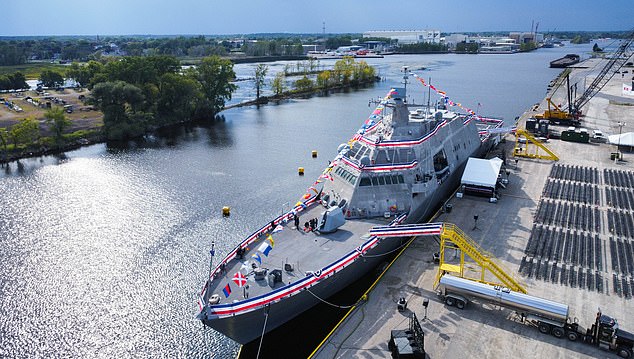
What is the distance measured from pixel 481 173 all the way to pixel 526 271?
15.9m

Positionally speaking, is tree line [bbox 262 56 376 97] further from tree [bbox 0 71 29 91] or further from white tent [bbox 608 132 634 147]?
white tent [bbox 608 132 634 147]

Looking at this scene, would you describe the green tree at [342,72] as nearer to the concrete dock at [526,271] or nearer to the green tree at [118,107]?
the green tree at [118,107]

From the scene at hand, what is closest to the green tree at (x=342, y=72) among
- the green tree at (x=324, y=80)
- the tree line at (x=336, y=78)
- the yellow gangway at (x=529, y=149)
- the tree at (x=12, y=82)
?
the tree line at (x=336, y=78)

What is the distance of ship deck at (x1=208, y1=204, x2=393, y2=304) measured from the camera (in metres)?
27.0

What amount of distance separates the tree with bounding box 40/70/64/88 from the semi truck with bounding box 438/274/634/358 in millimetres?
148677

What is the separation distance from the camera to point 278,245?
3167 cm

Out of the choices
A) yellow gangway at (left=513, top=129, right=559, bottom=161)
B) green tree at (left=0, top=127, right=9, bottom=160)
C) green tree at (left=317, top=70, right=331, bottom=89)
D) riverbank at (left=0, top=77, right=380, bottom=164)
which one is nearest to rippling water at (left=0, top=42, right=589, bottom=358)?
riverbank at (left=0, top=77, right=380, bottom=164)

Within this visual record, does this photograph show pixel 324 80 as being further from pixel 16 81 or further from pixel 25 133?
pixel 16 81

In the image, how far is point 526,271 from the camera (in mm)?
30906

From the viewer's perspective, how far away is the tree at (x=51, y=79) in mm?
138250

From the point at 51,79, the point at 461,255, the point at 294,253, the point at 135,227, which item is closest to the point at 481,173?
the point at 461,255

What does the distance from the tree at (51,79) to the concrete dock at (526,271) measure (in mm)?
139926

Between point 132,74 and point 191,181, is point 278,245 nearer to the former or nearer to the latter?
point 191,181

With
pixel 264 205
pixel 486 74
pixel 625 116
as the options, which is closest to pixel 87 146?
pixel 264 205
